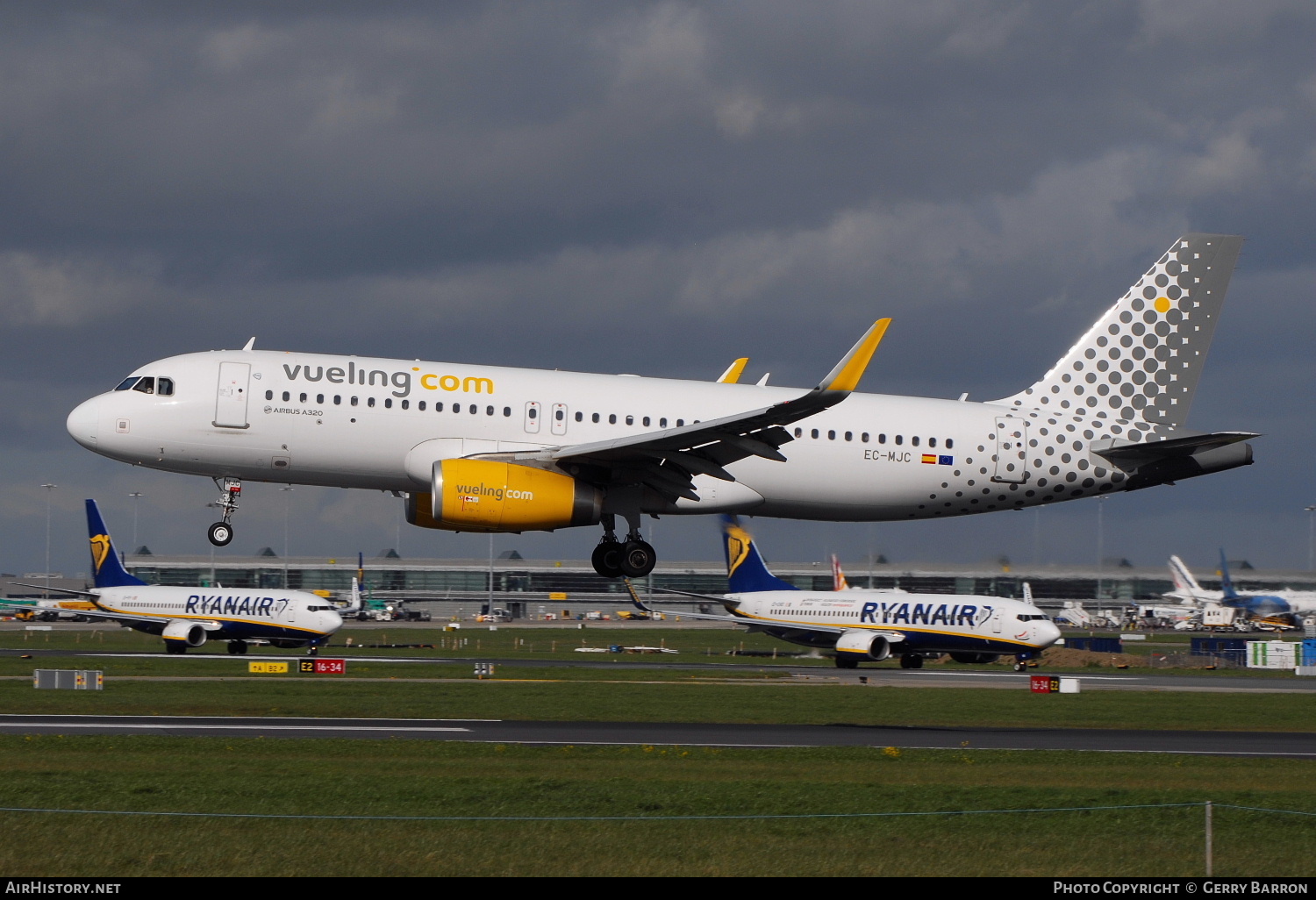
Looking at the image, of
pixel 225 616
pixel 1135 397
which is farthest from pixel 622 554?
pixel 225 616

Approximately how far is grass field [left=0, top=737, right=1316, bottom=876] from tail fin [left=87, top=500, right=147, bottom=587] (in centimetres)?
5664

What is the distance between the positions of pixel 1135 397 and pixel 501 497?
18145 millimetres

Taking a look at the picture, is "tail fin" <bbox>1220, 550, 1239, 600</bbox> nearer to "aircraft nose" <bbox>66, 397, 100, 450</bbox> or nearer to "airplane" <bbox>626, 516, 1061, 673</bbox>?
"airplane" <bbox>626, 516, 1061, 673</bbox>

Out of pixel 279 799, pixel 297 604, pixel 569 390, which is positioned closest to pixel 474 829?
pixel 279 799

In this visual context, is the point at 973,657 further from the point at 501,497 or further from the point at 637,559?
the point at 501,497

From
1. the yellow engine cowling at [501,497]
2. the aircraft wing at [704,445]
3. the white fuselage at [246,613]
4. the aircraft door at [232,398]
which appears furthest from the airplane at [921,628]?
the aircraft door at [232,398]

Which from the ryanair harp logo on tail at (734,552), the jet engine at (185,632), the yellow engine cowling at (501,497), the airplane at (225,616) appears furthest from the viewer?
the ryanair harp logo on tail at (734,552)

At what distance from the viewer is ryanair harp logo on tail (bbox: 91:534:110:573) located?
8384 cm

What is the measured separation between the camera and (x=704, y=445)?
31438 millimetres

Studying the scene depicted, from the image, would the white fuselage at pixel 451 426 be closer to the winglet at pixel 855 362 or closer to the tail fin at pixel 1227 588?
the winglet at pixel 855 362

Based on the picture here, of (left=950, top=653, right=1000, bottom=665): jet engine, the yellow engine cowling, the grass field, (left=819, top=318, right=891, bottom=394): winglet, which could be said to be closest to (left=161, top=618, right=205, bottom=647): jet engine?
(left=950, top=653, right=1000, bottom=665): jet engine

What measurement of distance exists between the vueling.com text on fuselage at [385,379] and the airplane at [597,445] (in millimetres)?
40

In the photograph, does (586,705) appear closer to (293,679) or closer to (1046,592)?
(293,679)

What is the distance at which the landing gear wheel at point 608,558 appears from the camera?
111 feet
